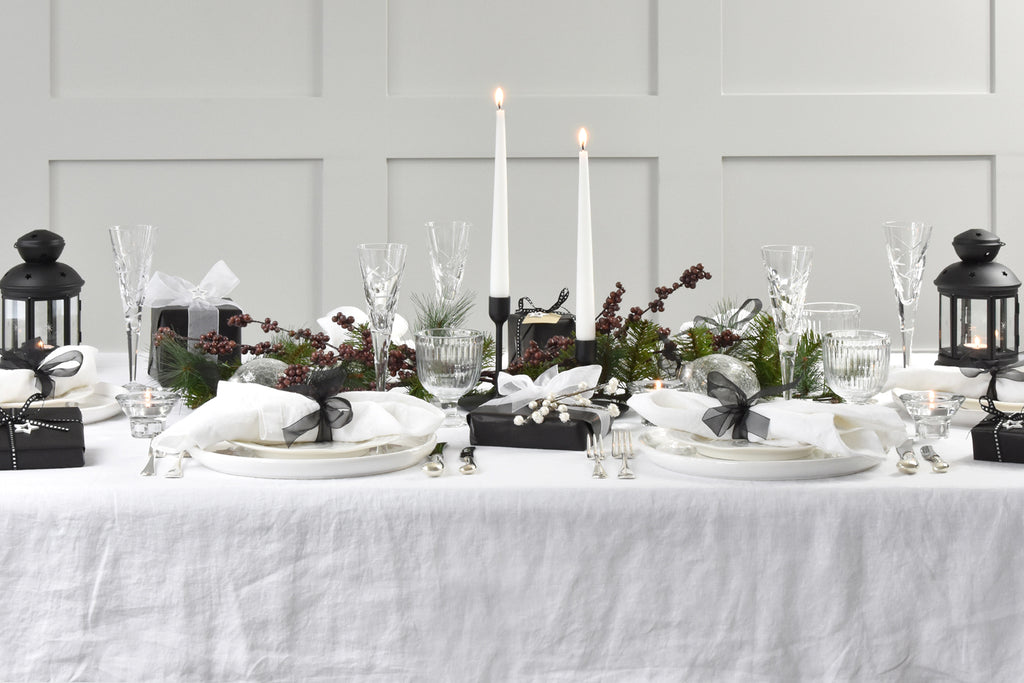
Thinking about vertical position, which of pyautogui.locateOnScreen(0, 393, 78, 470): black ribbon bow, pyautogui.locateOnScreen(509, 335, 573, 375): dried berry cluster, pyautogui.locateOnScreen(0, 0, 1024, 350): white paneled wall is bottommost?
pyautogui.locateOnScreen(0, 393, 78, 470): black ribbon bow

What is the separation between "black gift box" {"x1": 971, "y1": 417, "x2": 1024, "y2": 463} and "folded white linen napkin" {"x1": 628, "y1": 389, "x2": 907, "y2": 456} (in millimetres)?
117

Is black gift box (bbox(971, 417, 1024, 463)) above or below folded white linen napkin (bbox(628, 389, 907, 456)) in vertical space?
below

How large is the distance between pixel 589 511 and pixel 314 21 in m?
2.75

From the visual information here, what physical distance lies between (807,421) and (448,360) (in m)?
0.44

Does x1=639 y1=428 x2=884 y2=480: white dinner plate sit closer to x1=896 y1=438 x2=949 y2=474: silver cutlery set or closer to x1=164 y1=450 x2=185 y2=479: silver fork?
x1=896 y1=438 x2=949 y2=474: silver cutlery set

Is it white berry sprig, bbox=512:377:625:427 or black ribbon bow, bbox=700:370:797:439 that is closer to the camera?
black ribbon bow, bbox=700:370:797:439

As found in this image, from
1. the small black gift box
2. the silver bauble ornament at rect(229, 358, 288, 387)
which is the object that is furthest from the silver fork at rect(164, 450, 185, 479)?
the small black gift box

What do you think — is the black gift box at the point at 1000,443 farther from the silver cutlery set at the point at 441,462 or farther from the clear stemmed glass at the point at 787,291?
the silver cutlery set at the point at 441,462

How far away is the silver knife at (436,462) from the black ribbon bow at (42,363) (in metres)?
0.60

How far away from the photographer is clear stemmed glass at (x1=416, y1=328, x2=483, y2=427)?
1288 millimetres

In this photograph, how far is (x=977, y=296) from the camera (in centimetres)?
158

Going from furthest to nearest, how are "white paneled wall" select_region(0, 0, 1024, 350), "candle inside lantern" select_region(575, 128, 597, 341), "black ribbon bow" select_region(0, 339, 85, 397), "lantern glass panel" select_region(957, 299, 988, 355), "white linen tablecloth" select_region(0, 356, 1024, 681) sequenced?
"white paneled wall" select_region(0, 0, 1024, 350), "lantern glass panel" select_region(957, 299, 988, 355), "black ribbon bow" select_region(0, 339, 85, 397), "candle inside lantern" select_region(575, 128, 597, 341), "white linen tablecloth" select_region(0, 356, 1024, 681)

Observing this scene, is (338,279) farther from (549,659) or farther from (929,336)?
(549,659)

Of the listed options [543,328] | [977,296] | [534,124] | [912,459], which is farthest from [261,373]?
[534,124]
